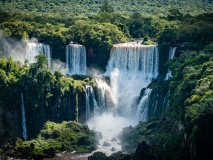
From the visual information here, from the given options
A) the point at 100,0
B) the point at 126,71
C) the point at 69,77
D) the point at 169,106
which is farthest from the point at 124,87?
the point at 100,0


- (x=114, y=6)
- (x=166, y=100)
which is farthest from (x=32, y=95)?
(x=114, y=6)

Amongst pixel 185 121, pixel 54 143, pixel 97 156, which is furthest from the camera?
pixel 54 143

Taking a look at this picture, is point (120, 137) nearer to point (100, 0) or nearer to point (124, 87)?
point (124, 87)

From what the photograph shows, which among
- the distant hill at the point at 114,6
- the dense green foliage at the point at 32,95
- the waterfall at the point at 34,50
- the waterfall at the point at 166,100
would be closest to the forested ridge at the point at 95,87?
the dense green foliage at the point at 32,95

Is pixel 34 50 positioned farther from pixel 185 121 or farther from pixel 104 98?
pixel 185 121

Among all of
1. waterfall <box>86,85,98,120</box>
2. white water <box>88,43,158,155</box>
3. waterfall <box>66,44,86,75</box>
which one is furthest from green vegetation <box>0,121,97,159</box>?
waterfall <box>66,44,86,75</box>

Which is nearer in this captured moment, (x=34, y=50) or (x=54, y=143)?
(x=54, y=143)
